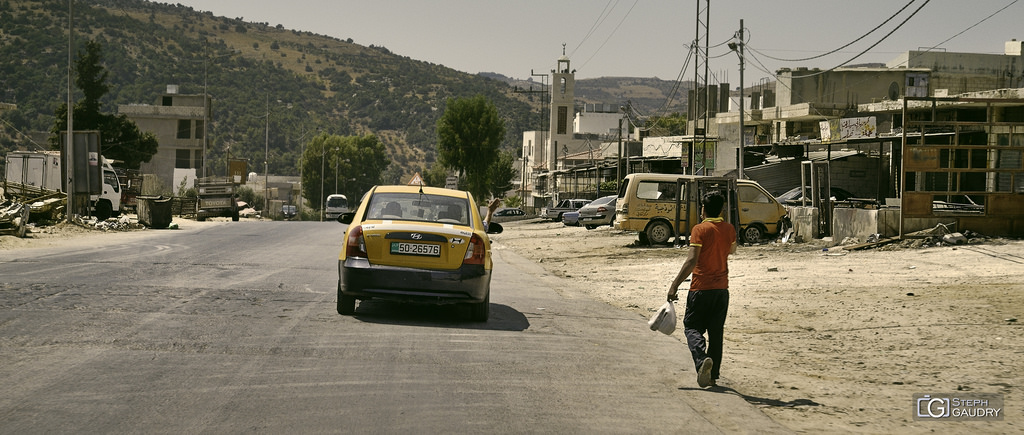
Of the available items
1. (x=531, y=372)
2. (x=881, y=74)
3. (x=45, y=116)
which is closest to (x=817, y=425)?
(x=531, y=372)

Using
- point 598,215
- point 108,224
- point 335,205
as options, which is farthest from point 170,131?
point 598,215

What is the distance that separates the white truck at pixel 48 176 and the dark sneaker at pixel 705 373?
34.7 metres

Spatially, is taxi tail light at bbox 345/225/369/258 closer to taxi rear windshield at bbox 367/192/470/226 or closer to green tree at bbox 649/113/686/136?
taxi rear windshield at bbox 367/192/470/226

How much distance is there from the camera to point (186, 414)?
5.79 meters

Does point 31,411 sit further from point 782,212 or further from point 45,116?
point 45,116

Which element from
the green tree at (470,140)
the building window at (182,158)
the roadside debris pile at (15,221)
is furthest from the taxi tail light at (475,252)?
the building window at (182,158)

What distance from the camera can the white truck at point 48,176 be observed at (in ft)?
125

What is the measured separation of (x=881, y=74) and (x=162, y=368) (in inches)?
2225

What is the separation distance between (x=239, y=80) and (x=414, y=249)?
13677 centimetres

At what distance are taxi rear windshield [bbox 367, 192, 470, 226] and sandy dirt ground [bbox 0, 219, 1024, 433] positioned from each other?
2870mm

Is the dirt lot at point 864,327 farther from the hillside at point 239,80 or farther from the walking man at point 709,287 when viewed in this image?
the hillside at point 239,80

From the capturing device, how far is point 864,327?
1116 centimetres

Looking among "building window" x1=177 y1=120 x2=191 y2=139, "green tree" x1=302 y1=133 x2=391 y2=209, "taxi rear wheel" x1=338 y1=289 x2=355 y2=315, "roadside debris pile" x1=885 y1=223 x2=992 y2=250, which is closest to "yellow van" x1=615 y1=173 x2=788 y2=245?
"roadside debris pile" x1=885 y1=223 x2=992 y2=250

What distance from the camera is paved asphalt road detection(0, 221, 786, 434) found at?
590 cm
